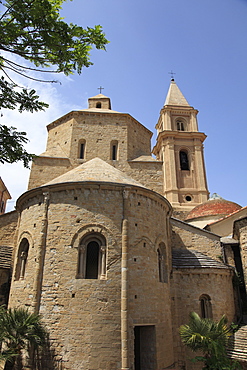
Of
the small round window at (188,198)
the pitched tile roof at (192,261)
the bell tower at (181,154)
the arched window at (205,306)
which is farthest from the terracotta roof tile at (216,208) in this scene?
the arched window at (205,306)

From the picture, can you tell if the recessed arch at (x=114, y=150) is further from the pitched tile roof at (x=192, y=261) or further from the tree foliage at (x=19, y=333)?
the tree foliage at (x=19, y=333)

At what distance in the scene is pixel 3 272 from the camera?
37.8 feet

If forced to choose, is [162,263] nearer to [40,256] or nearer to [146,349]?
[146,349]

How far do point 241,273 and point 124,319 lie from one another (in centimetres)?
746

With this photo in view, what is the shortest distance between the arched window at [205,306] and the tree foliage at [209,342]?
1.98 meters

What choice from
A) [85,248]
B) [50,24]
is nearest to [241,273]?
[85,248]

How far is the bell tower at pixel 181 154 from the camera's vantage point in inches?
1050

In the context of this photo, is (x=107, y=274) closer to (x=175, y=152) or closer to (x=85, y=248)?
(x=85, y=248)

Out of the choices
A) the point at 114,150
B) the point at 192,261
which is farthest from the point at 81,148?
the point at 192,261

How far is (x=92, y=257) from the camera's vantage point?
9.84 m

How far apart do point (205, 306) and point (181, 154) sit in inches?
777

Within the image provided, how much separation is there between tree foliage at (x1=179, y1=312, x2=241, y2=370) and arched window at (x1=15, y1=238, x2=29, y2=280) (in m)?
6.29

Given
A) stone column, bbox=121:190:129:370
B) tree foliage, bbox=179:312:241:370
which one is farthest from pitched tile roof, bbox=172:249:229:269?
stone column, bbox=121:190:129:370

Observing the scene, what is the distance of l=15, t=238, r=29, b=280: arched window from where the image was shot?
10593mm
